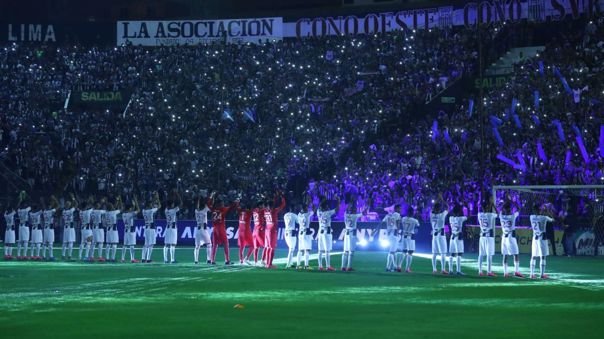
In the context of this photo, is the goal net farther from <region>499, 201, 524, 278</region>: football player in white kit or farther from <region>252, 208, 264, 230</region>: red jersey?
<region>252, 208, 264, 230</region>: red jersey

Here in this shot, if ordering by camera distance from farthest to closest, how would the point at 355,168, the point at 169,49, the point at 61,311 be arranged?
1. the point at 169,49
2. the point at 355,168
3. the point at 61,311

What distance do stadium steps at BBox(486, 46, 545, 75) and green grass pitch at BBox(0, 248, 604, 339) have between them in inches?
1047

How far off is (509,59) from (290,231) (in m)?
28.5

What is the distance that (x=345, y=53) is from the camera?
6094 centimetres

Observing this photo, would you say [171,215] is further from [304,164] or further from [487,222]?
[304,164]

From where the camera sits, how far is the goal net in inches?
1642

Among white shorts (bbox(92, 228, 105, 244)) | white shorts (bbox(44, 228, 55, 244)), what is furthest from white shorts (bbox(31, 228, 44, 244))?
white shorts (bbox(92, 228, 105, 244))

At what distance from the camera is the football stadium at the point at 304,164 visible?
23.7 meters

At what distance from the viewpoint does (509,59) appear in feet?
188

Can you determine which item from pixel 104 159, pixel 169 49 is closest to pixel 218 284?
pixel 104 159

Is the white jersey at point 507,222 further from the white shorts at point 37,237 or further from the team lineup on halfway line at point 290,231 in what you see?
the white shorts at point 37,237

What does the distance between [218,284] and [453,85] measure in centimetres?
3230

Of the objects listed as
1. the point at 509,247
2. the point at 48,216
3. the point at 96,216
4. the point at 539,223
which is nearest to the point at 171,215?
the point at 96,216

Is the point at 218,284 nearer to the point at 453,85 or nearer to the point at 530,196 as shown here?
the point at 530,196
